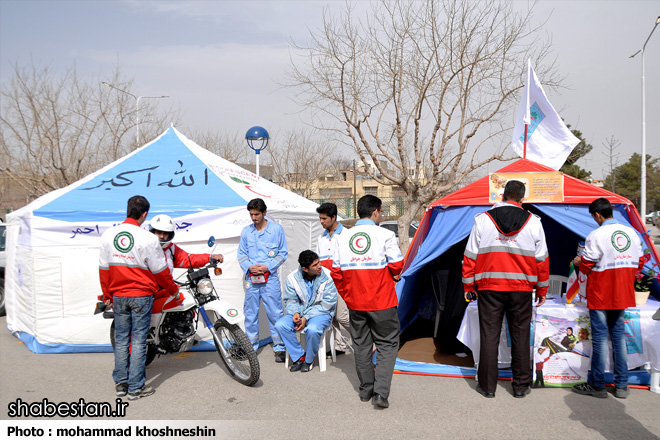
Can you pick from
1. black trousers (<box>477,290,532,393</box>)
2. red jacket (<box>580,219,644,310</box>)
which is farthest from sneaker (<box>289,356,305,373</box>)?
red jacket (<box>580,219,644,310</box>)

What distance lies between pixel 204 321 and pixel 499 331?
282 cm

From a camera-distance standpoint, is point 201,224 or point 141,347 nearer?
point 141,347

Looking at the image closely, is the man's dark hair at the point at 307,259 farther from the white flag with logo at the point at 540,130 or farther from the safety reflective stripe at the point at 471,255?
the white flag with logo at the point at 540,130

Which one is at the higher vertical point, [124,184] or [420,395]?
[124,184]

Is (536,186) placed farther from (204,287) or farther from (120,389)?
(120,389)

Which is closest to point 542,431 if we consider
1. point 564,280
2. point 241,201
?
point 564,280

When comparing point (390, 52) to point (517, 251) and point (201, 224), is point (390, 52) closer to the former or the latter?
point (201, 224)

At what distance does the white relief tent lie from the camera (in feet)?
20.6

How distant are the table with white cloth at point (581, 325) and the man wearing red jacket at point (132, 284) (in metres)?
2.92

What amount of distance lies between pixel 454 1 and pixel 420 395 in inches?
328

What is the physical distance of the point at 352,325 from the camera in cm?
451

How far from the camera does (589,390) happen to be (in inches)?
183

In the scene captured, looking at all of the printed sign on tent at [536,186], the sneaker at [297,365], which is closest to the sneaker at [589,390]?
the printed sign on tent at [536,186]

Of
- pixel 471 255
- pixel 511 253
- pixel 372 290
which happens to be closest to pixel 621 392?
pixel 511 253
